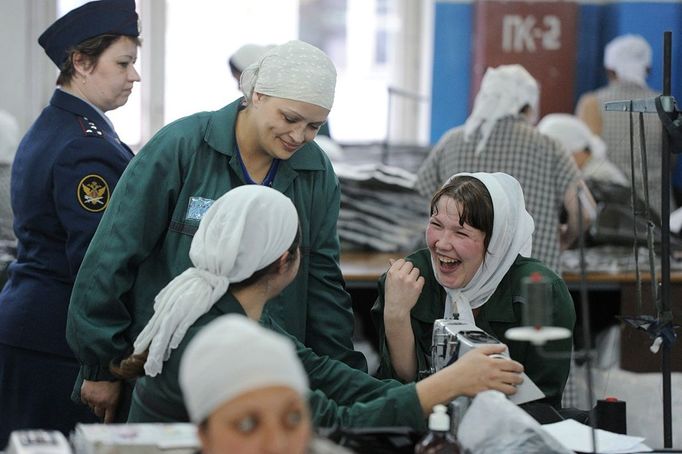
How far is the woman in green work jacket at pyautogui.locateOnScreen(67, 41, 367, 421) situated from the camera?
2541mm

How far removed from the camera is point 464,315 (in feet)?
8.70

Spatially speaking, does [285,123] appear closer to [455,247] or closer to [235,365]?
[455,247]

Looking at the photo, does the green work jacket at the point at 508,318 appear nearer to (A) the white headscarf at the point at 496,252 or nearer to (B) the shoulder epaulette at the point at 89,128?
(A) the white headscarf at the point at 496,252

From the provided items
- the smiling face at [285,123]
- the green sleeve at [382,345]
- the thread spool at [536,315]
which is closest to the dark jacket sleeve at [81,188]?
the smiling face at [285,123]

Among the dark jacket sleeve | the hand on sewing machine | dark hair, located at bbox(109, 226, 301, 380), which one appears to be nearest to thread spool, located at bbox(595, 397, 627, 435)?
the hand on sewing machine

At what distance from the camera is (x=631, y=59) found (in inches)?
283

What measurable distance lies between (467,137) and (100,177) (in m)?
2.01

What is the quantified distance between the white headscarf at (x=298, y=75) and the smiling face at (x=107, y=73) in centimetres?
52

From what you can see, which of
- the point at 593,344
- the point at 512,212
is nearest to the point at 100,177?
the point at 512,212

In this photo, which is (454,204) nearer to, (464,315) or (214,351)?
(464,315)

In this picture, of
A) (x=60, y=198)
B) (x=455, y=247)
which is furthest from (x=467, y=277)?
(x=60, y=198)

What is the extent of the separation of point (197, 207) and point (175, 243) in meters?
0.09

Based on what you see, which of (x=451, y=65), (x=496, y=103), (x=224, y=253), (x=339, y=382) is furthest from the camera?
(x=451, y=65)

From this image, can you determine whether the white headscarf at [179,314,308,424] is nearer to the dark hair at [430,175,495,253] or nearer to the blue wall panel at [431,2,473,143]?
the dark hair at [430,175,495,253]
